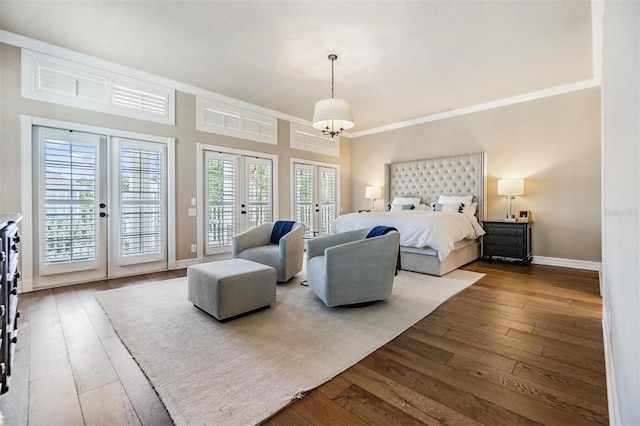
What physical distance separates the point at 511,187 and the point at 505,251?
3.50ft

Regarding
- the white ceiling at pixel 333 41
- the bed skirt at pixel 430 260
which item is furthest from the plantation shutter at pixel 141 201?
the bed skirt at pixel 430 260

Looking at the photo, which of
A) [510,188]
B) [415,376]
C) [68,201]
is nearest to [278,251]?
[415,376]

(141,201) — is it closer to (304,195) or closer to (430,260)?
(304,195)

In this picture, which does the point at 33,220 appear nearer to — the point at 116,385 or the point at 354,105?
the point at 116,385

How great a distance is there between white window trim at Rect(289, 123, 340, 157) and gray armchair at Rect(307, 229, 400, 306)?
4.05 m

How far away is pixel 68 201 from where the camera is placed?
359cm

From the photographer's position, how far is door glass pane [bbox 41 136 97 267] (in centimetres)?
347

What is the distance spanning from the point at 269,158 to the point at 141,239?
8.83ft

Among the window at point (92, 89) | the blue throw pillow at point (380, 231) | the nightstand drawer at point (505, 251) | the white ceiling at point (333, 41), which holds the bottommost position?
the nightstand drawer at point (505, 251)

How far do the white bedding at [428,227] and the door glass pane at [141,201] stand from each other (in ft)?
9.79

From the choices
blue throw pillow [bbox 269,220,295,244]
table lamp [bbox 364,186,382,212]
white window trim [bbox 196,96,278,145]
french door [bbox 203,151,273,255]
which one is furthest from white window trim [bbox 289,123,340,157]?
blue throw pillow [bbox 269,220,295,244]

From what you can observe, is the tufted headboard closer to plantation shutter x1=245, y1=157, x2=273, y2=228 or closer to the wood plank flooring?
plantation shutter x1=245, y1=157, x2=273, y2=228

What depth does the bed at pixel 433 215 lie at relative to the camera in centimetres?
396

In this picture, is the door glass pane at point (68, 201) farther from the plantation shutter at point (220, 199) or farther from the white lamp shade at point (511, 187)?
the white lamp shade at point (511, 187)
